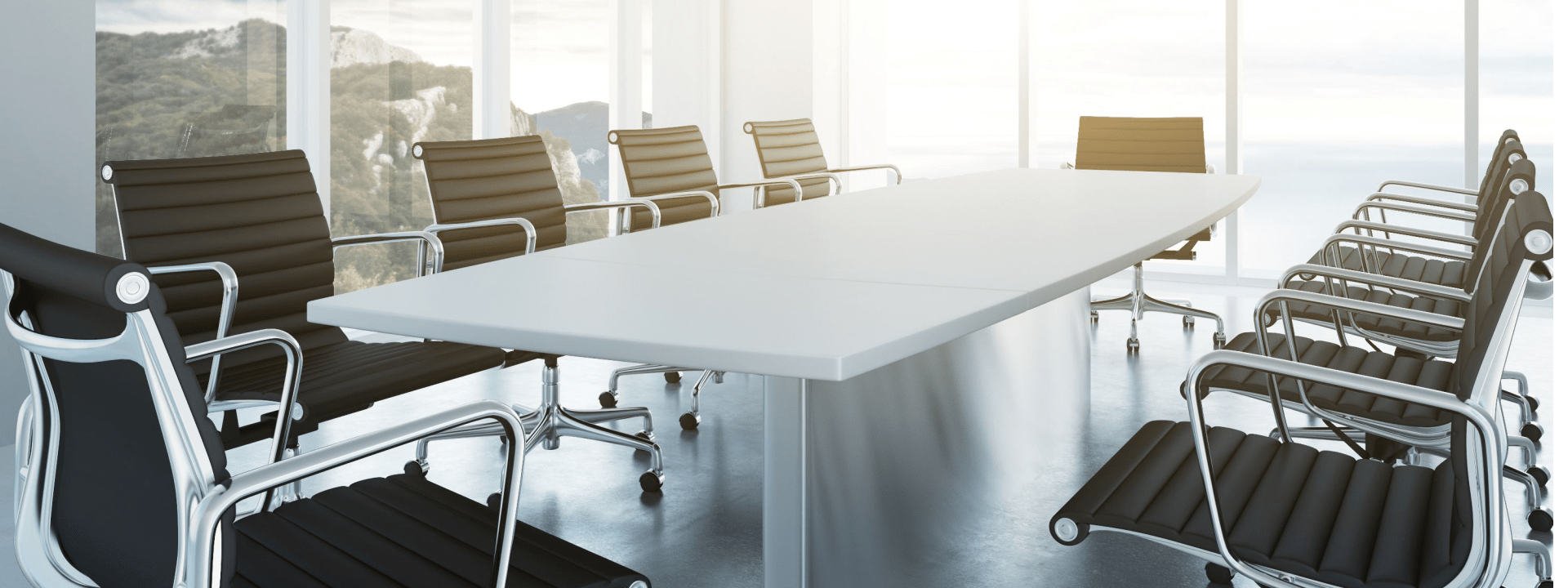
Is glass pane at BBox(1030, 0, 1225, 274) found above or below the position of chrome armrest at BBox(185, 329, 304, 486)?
above

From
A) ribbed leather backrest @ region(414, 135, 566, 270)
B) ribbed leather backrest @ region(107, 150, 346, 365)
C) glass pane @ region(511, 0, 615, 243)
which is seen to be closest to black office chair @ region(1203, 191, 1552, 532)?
ribbed leather backrest @ region(414, 135, 566, 270)

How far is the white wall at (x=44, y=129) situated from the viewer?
140 inches

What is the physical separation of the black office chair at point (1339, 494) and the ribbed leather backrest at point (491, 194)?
2118 mm

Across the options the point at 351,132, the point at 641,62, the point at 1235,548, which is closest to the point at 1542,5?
the point at 641,62

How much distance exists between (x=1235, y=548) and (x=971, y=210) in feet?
5.91

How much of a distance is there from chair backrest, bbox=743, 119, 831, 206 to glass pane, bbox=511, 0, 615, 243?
3.93ft

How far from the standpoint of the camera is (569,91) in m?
6.43

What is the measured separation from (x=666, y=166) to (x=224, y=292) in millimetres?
2190

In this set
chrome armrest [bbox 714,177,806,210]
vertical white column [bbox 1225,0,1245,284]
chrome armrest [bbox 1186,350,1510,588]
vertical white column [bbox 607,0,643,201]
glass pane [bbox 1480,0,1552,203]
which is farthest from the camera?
glass pane [bbox 1480,0,1552,203]

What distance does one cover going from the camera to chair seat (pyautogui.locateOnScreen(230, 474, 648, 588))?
5.03ft

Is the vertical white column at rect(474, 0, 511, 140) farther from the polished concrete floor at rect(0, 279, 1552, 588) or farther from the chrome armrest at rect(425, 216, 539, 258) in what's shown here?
the chrome armrest at rect(425, 216, 539, 258)

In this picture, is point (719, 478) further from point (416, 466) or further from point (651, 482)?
point (416, 466)

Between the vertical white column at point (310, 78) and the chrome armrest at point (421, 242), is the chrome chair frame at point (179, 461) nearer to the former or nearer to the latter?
the chrome armrest at point (421, 242)

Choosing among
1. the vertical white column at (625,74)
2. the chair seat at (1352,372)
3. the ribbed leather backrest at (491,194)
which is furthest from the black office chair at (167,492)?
the vertical white column at (625,74)
